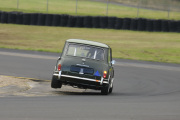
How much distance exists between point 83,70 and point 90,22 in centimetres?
2154

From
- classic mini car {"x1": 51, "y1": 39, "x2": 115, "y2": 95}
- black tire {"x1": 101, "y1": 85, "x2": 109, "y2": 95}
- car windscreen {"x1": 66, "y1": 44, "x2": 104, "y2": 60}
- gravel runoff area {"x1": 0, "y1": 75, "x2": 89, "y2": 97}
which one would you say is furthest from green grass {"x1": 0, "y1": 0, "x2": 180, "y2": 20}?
black tire {"x1": 101, "y1": 85, "x2": 109, "y2": 95}

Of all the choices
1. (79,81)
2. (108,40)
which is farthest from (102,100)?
(108,40)

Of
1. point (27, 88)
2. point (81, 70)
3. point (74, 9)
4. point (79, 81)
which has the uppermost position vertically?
point (74, 9)

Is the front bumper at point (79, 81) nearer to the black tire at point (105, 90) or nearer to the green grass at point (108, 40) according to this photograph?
the black tire at point (105, 90)

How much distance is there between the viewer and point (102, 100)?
1004 centimetres

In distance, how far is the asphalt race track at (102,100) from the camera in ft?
25.8

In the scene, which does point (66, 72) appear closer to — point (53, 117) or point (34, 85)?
point (34, 85)

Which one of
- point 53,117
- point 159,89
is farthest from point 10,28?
point 53,117

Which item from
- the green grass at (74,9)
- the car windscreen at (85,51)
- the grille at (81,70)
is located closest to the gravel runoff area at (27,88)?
the grille at (81,70)

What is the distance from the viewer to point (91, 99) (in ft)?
33.2

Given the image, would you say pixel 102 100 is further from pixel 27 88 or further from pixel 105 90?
pixel 27 88

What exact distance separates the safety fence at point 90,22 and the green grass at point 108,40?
414mm

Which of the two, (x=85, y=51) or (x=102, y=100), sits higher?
(x=85, y=51)

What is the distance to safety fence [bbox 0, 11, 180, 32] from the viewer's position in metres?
32.0
